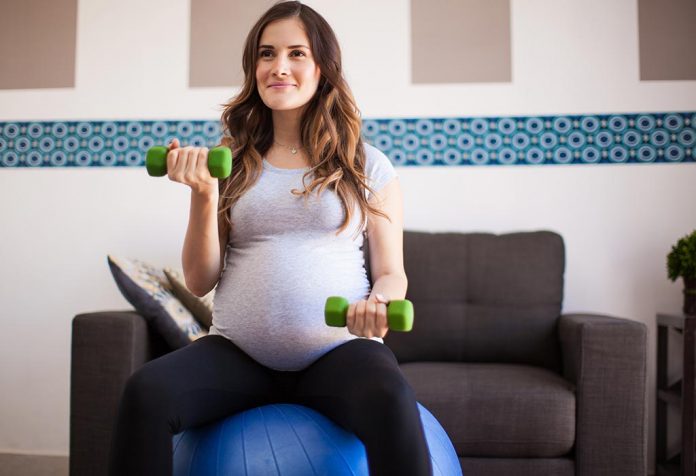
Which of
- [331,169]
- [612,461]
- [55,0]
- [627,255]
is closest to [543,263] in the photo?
[627,255]

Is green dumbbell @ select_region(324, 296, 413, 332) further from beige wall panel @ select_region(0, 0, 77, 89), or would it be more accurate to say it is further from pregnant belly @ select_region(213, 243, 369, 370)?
beige wall panel @ select_region(0, 0, 77, 89)

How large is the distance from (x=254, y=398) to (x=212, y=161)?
47 cm

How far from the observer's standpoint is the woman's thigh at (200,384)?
1.10 m

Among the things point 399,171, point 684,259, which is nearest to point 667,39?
point 684,259

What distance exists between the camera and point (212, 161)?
3.69 ft

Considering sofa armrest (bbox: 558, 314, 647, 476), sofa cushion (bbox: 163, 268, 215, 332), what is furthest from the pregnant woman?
sofa armrest (bbox: 558, 314, 647, 476)

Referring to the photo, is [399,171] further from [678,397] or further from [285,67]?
[285,67]

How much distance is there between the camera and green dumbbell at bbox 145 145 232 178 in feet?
3.69

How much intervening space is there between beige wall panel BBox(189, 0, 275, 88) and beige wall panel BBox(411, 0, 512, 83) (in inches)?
28.1

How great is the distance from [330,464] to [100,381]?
3.76 ft

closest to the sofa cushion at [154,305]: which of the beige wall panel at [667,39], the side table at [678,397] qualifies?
the side table at [678,397]

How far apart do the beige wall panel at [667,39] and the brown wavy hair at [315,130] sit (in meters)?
1.85

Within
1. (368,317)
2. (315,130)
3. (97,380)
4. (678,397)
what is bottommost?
(678,397)

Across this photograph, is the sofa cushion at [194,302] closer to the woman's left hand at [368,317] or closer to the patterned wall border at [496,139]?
the patterned wall border at [496,139]
